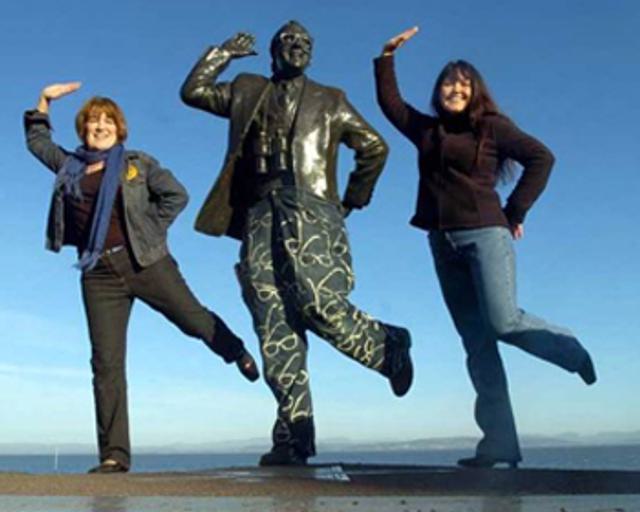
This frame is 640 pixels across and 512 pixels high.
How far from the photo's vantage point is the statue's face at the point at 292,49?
663 cm

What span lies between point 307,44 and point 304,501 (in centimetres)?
396

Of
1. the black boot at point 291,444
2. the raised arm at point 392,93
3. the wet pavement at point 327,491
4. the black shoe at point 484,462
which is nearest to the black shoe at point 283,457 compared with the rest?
the black boot at point 291,444

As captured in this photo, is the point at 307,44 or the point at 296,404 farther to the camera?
the point at 307,44

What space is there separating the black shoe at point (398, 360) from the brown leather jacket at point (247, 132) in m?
0.89

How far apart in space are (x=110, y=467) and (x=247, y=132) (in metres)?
2.27

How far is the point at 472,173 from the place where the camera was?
5.99 metres

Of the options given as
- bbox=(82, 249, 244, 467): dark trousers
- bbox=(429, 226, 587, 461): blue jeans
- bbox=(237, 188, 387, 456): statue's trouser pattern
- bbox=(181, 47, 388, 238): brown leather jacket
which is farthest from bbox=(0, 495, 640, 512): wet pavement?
bbox=(181, 47, 388, 238): brown leather jacket

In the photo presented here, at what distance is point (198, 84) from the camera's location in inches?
257

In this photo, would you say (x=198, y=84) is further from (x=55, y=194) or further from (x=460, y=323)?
(x=460, y=323)

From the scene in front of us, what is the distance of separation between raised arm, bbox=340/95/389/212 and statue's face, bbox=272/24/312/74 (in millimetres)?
363

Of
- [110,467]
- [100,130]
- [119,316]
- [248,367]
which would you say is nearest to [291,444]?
[248,367]

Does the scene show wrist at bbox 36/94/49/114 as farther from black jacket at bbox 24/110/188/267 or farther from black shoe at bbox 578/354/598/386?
black shoe at bbox 578/354/598/386

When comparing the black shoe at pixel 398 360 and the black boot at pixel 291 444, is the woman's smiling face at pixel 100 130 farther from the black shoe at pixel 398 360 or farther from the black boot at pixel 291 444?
the black shoe at pixel 398 360

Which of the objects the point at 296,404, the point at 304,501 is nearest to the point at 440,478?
the point at 304,501
